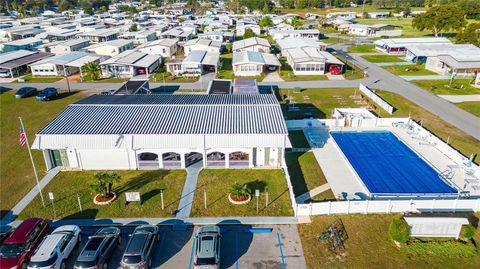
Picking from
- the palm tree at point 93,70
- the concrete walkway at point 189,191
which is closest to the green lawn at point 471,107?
the concrete walkway at point 189,191

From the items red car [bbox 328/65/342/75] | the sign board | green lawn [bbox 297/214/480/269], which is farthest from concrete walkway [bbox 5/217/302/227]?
red car [bbox 328/65/342/75]

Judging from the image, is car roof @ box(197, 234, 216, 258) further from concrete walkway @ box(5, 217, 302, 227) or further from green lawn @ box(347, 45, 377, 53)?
green lawn @ box(347, 45, 377, 53)

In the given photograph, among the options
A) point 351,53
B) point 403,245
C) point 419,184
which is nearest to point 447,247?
point 403,245

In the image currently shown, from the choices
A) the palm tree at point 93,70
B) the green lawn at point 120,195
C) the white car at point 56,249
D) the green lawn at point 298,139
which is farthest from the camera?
the palm tree at point 93,70

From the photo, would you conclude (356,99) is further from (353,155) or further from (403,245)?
(403,245)

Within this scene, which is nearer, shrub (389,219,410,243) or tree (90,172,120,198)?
shrub (389,219,410,243)

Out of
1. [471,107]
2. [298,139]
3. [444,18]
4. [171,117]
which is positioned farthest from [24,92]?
[444,18]

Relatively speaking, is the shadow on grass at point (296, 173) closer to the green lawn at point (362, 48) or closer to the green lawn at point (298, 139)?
the green lawn at point (298, 139)
